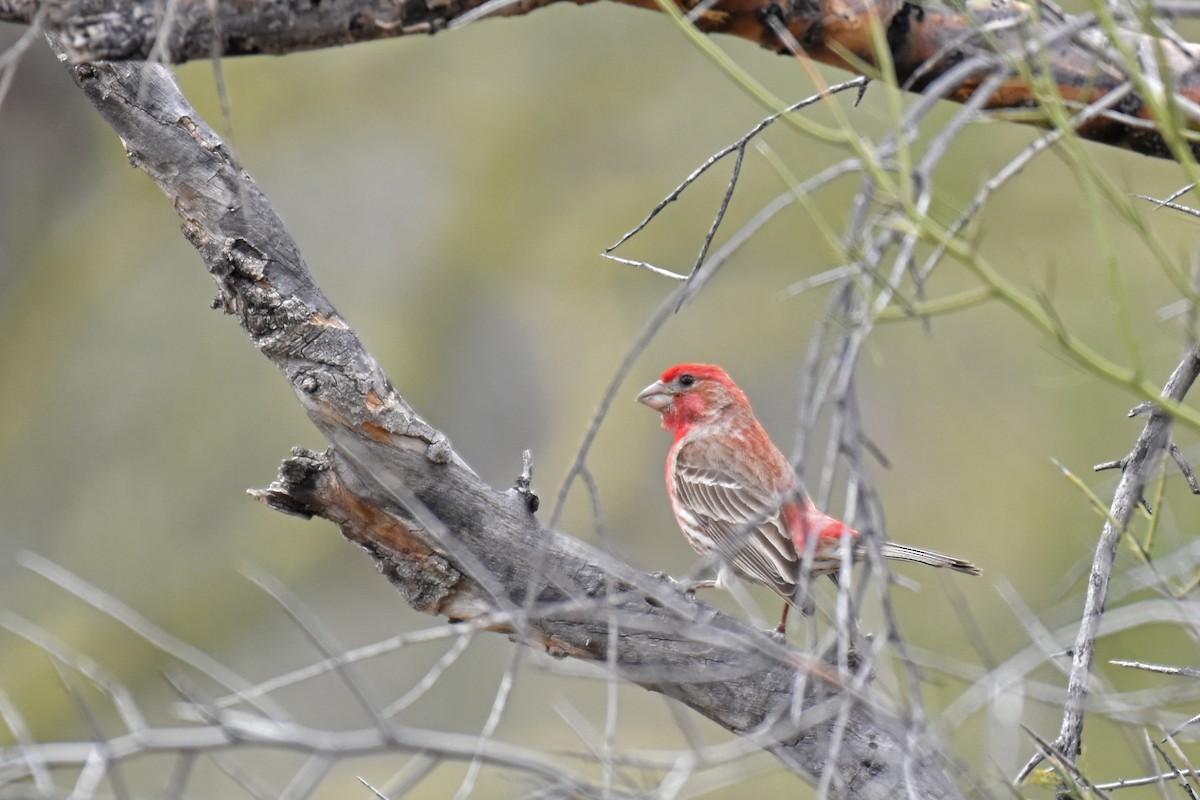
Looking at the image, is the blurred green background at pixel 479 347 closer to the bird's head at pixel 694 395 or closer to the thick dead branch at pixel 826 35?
the bird's head at pixel 694 395

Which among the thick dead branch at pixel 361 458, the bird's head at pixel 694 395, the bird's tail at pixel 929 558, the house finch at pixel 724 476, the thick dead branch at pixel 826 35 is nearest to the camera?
the thick dead branch at pixel 826 35

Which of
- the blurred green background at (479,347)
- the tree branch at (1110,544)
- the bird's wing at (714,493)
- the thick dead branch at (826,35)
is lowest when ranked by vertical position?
the tree branch at (1110,544)

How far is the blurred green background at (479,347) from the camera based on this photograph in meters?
10.7

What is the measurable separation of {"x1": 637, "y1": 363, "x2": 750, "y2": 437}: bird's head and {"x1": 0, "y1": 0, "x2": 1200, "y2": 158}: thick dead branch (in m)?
3.31

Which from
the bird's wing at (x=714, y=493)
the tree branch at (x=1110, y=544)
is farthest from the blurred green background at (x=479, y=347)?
the tree branch at (x=1110, y=544)

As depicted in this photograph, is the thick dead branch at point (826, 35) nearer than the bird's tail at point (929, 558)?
Yes

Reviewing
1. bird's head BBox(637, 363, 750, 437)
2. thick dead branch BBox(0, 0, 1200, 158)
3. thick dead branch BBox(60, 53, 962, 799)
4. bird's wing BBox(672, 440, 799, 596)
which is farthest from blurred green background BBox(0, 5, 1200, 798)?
thick dead branch BBox(0, 0, 1200, 158)

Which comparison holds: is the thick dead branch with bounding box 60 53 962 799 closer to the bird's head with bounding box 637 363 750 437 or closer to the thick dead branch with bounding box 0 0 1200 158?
the thick dead branch with bounding box 0 0 1200 158

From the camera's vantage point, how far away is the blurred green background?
35.1ft

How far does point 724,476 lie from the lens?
6.36 metres

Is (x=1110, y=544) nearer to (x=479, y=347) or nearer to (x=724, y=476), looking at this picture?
(x=724, y=476)

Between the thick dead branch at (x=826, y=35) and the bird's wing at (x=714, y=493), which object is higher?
the thick dead branch at (x=826, y=35)

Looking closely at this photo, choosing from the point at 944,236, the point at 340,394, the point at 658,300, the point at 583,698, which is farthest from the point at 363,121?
the point at 944,236

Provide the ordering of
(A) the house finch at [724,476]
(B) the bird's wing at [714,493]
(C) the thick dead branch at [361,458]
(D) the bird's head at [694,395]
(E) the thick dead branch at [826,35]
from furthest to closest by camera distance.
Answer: (D) the bird's head at [694,395] < (B) the bird's wing at [714,493] < (A) the house finch at [724,476] < (C) the thick dead branch at [361,458] < (E) the thick dead branch at [826,35]
